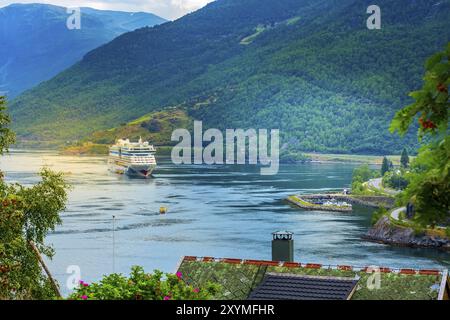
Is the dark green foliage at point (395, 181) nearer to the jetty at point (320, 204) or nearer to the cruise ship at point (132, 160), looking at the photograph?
the jetty at point (320, 204)

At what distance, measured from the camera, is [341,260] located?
49625 mm

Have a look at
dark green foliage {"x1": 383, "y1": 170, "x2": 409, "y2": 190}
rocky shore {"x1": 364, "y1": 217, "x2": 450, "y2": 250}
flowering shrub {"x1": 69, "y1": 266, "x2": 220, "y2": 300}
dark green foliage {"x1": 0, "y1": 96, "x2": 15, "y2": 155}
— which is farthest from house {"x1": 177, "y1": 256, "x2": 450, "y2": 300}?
dark green foliage {"x1": 383, "y1": 170, "x2": 409, "y2": 190}

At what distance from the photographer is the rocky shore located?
59.4 metres

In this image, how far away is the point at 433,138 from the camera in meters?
8.45

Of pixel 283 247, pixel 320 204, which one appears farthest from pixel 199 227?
pixel 283 247

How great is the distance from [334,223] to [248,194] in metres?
21.8

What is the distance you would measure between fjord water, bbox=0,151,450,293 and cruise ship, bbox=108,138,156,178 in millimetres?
20657

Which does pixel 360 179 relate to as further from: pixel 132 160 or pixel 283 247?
pixel 283 247

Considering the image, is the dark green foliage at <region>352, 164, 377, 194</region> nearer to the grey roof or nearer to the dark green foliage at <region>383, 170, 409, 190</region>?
the dark green foliage at <region>383, 170, 409, 190</region>

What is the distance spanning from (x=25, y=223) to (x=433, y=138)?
15.3m

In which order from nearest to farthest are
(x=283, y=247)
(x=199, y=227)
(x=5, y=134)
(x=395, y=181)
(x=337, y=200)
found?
(x=5, y=134) → (x=283, y=247) → (x=199, y=227) → (x=337, y=200) → (x=395, y=181)
